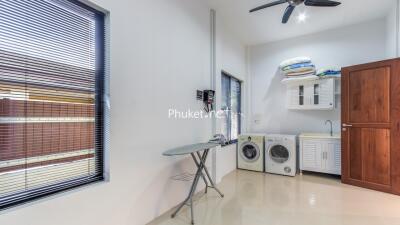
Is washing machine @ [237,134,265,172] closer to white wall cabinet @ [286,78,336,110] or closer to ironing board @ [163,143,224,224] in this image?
white wall cabinet @ [286,78,336,110]

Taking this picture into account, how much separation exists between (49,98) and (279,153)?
13.6 ft

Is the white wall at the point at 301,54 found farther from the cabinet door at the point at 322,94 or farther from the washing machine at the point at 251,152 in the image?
the washing machine at the point at 251,152

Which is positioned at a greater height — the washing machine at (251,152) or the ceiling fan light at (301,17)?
the ceiling fan light at (301,17)

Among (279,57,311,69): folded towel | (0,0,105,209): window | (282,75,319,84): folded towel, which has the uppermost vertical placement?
(279,57,311,69): folded towel

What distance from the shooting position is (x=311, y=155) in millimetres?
4281

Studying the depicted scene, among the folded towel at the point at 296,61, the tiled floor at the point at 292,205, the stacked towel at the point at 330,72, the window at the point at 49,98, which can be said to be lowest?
the tiled floor at the point at 292,205

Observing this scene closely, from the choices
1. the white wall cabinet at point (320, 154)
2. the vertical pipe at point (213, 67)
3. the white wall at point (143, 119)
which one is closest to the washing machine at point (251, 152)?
the white wall cabinet at point (320, 154)

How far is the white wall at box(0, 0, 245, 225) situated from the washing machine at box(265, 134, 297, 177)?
191cm

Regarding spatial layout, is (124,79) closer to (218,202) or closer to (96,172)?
(96,172)

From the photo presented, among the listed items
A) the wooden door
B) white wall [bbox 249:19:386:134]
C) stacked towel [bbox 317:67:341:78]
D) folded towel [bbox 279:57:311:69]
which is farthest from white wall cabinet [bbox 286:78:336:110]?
the wooden door

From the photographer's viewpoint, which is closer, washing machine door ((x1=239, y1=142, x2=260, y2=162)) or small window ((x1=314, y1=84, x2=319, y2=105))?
small window ((x1=314, y1=84, x2=319, y2=105))

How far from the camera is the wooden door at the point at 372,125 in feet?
10.6

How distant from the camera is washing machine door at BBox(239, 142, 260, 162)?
15.1 ft

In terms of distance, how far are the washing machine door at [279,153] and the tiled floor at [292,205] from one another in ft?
1.72
